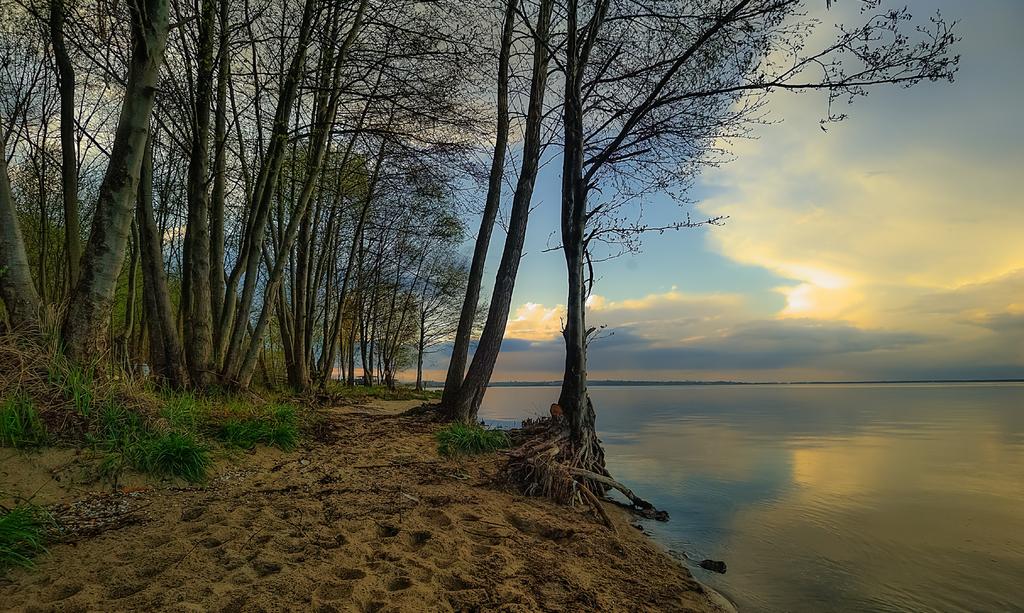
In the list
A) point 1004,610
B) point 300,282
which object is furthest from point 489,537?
point 300,282

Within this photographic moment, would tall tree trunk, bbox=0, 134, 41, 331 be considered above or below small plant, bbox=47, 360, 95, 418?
above

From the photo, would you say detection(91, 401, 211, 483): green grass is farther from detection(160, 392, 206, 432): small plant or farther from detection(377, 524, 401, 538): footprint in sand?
detection(377, 524, 401, 538): footprint in sand

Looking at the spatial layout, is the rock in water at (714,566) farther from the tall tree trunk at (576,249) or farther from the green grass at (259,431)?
the green grass at (259,431)

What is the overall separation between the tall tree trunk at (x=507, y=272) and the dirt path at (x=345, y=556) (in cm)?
418

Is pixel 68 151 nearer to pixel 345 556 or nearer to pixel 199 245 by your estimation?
pixel 199 245

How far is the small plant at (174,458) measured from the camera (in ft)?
14.0

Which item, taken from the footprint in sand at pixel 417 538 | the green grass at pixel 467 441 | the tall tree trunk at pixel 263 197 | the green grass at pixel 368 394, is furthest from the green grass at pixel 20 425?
the green grass at pixel 368 394

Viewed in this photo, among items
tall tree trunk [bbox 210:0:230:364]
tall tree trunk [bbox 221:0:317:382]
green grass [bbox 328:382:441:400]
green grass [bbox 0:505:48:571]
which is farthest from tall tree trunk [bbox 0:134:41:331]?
green grass [bbox 328:382:441:400]

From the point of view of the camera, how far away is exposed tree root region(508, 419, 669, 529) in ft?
16.2

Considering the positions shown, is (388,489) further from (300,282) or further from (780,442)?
(780,442)

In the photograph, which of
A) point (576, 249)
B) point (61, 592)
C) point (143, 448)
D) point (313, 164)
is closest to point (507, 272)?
point (576, 249)

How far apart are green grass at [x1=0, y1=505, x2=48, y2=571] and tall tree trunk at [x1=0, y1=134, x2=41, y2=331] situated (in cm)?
299

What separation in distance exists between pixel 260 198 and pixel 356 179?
19.7 feet

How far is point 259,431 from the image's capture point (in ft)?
18.9
